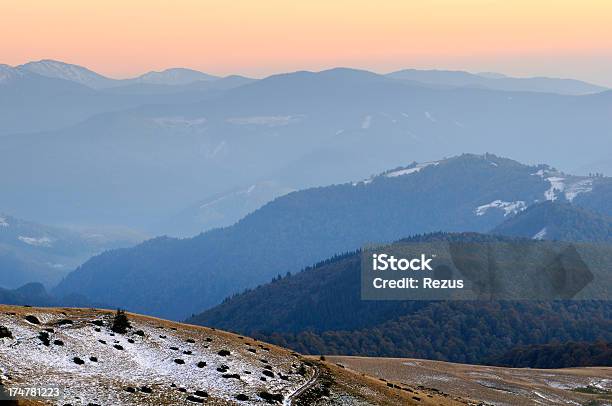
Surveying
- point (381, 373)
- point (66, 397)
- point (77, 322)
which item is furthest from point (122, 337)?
point (381, 373)

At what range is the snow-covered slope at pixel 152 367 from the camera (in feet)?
176

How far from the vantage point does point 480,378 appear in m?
99.4

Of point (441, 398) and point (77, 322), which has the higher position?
point (77, 322)

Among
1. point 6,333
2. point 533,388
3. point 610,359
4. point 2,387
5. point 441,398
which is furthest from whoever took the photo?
point 610,359

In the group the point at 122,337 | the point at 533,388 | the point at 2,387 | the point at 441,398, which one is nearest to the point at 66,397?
the point at 2,387

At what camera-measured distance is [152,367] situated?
5922cm

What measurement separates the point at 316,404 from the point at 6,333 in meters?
20.4

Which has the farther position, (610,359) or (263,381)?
(610,359)

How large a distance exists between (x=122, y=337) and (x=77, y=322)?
373cm

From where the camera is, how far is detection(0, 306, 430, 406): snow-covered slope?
53531 mm

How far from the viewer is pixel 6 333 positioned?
58.0m

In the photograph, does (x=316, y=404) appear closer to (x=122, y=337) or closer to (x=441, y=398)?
(x=122, y=337)

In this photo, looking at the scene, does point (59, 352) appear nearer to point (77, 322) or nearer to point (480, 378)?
point (77, 322)

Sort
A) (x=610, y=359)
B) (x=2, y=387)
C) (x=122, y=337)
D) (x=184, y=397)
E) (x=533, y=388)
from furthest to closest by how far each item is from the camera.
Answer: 1. (x=610, y=359)
2. (x=533, y=388)
3. (x=122, y=337)
4. (x=184, y=397)
5. (x=2, y=387)
